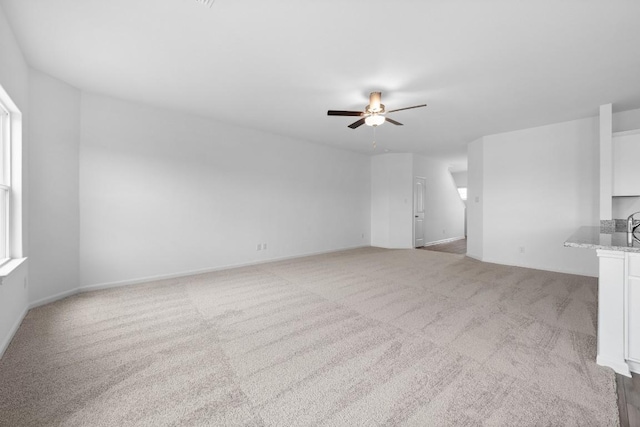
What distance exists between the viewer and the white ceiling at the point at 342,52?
6.47 ft

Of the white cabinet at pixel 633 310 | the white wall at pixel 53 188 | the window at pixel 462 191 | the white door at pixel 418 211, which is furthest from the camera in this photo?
the window at pixel 462 191

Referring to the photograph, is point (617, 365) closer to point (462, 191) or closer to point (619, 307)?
point (619, 307)

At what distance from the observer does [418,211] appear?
24.7 ft

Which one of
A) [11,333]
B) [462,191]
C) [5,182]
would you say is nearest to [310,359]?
[11,333]

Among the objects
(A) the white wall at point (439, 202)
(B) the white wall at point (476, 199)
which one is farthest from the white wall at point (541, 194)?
(A) the white wall at point (439, 202)

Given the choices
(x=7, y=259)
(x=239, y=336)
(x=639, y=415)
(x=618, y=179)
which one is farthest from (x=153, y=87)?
(x=618, y=179)

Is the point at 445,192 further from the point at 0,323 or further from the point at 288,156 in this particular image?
the point at 0,323

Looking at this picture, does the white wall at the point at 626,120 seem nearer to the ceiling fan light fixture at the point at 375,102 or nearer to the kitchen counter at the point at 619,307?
the kitchen counter at the point at 619,307

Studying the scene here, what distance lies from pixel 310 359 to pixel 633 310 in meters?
2.36

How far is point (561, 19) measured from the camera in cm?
202

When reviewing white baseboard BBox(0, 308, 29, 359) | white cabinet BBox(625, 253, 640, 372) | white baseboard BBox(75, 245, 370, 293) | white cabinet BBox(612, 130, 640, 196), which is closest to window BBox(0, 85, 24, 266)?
white baseboard BBox(0, 308, 29, 359)

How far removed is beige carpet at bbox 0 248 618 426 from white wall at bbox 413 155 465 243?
4574mm

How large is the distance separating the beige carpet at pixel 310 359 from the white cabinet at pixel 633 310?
0.25 metres

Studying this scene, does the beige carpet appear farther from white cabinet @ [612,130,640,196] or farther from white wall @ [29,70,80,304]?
white cabinet @ [612,130,640,196]
